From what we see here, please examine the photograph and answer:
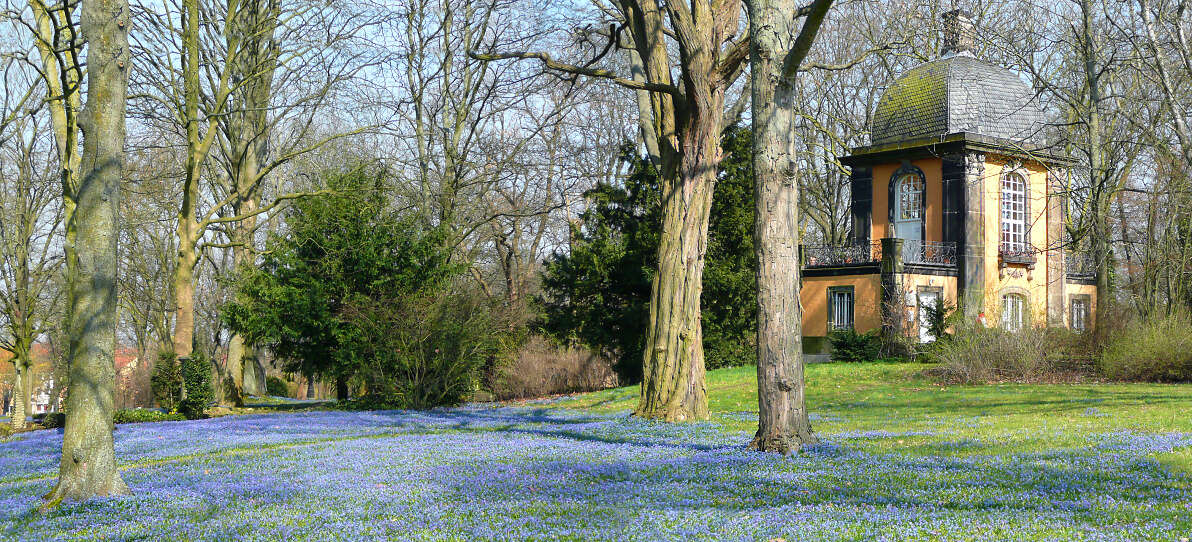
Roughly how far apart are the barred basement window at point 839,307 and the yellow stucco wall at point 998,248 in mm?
4959

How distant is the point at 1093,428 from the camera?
10445mm

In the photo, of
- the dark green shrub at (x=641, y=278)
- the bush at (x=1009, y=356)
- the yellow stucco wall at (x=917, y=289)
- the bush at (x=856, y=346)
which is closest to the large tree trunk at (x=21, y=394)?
the dark green shrub at (x=641, y=278)

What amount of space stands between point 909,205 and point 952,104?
4086mm

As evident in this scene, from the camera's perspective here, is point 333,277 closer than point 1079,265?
Yes

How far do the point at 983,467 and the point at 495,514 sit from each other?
4098 mm

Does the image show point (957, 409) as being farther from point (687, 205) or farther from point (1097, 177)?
point (1097, 177)

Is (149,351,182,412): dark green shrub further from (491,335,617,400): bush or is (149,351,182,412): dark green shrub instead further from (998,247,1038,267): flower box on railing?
(998,247,1038,267): flower box on railing

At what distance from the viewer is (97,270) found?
7121 millimetres

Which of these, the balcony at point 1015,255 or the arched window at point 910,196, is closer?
the balcony at point 1015,255

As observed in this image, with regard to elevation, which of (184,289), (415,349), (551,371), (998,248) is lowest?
(551,371)

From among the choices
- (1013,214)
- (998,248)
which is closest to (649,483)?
(998,248)

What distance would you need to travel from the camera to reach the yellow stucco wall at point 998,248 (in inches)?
1347

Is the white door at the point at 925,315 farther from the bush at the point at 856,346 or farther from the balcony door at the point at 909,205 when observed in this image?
the balcony door at the point at 909,205

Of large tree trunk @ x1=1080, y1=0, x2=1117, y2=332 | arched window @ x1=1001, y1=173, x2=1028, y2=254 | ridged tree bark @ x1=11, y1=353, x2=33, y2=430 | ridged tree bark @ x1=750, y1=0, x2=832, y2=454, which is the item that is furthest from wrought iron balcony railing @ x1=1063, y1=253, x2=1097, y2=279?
ridged tree bark @ x1=11, y1=353, x2=33, y2=430
